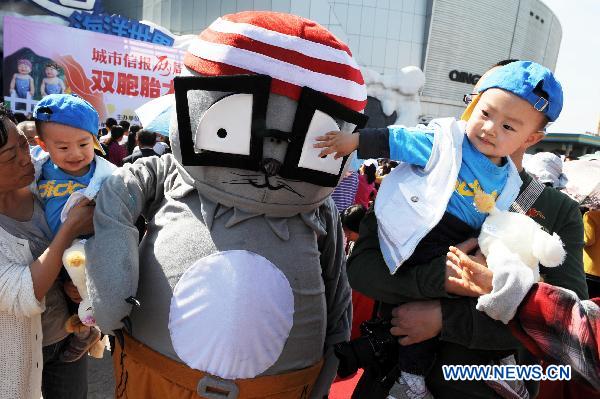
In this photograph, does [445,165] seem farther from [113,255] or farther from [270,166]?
[113,255]

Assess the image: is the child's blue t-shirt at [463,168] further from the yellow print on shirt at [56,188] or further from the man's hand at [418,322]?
the yellow print on shirt at [56,188]


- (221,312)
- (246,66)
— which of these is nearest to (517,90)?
(246,66)

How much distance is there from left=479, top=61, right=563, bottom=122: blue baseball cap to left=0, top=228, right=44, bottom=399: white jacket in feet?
5.64

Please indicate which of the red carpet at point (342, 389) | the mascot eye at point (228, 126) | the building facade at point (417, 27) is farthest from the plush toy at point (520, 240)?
the building facade at point (417, 27)

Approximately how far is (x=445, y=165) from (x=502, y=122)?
0.23m

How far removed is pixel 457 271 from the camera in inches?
51.6

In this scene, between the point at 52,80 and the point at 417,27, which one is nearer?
the point at 52,80

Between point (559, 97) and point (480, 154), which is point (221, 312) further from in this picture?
point (559, 97)

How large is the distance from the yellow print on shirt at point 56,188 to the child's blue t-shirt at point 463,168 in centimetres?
131

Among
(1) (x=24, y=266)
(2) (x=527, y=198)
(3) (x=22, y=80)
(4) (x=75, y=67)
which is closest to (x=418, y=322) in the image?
(2) (x=527, y=198)

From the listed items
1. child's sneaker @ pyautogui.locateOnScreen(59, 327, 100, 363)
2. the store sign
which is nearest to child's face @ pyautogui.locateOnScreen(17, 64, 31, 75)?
child's sneaker @ pyautogui.locateOnScreen(59, 327, 100, 363)

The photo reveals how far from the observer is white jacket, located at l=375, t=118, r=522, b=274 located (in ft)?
4.61

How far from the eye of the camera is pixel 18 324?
1.63 m

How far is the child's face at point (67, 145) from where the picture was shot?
180 centimetres
